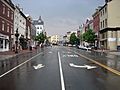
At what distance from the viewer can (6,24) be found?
190ft

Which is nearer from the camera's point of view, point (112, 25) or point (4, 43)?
point (4, 43)

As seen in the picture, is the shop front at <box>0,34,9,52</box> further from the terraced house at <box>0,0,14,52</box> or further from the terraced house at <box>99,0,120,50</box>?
the terraced house at <box>99,0,120,50</box>

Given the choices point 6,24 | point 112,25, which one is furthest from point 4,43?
point 112,25

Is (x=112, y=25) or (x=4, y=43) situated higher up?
(x=112, y=25)

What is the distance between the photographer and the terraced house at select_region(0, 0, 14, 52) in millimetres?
53500

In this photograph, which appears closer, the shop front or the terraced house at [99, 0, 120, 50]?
the shop front

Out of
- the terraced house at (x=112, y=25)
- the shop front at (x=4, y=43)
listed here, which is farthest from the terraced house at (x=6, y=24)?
the terraced house at (x=112, y=25)

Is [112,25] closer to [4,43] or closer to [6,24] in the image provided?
[6,24]

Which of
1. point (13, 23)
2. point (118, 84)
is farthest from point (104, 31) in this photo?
point (118, 84)

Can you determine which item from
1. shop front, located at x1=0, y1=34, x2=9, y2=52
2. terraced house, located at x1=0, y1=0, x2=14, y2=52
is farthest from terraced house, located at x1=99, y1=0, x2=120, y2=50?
shop front, located at x1=0, y1=34, x2=9, y2=52

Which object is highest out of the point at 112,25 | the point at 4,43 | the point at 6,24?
the point at 112,25

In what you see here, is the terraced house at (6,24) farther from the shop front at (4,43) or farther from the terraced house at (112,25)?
the terraced house at (112,25)

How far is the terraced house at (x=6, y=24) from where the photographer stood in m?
53.5

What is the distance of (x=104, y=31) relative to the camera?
8044cm
